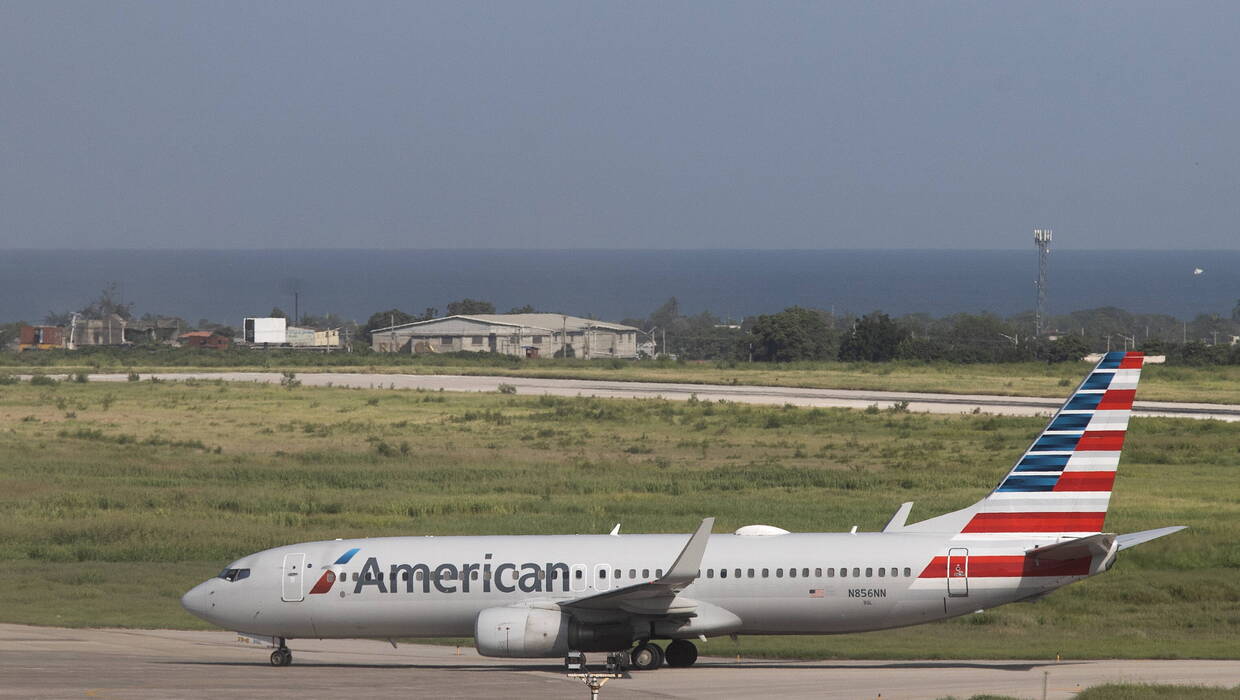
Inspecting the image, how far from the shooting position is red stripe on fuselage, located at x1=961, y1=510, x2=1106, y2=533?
112ft

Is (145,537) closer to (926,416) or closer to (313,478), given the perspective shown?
(313,478)

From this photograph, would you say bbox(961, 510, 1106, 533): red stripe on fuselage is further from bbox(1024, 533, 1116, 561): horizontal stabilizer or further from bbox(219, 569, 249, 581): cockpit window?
bbox(219, 569, 249, 581): cockpit window

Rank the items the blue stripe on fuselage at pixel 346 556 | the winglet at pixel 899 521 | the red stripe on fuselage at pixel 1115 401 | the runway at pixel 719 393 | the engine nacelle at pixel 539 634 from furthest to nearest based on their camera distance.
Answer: the runway at pixel 719 393, the winglet at pixel 899 521, the blue stripe on fuselage at pixel 346 556, the red stripe on fuselage at pixel 1115 401, the engine nacelle at pixel 539 634

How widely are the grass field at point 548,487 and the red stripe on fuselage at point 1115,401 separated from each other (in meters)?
6.11

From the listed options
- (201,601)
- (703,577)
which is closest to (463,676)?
(703,577)

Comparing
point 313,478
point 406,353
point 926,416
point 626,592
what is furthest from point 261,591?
point 406,353

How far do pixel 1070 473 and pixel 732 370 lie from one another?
12135 cm

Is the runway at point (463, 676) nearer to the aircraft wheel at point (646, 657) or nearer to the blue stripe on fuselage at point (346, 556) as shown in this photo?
the aircraft wheel at point (646, 657)

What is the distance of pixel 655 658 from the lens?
111ft

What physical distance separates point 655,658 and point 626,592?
238 centimetres

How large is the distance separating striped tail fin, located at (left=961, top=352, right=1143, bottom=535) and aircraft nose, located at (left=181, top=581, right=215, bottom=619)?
17823 mm

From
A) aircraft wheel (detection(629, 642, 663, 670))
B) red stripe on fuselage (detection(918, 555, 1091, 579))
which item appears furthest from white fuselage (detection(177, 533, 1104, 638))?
aircraft wheel (detection(629, 642, 663, 670))

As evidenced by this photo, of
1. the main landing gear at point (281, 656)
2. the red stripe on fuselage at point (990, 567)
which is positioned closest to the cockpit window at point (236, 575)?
the main landing gear at point (281, 656)

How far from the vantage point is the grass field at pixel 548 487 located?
4278cm
